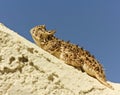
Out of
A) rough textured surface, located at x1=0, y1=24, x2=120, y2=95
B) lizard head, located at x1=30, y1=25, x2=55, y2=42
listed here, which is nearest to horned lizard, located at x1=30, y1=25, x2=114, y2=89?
lizard head, located at x1=30, y1=25, x2=55, y2=42

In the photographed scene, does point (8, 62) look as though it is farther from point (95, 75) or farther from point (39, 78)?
point (95, 75)

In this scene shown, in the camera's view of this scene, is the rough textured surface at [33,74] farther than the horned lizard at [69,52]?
No

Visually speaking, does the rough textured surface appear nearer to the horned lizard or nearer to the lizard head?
the horned lizard

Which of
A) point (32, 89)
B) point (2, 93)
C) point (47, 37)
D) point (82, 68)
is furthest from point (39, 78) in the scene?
point (47, 37)

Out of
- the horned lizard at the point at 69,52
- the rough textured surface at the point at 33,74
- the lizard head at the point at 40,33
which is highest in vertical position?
the lizard head at the point at 40,33

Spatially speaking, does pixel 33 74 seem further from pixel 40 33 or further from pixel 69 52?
pixel 40 33

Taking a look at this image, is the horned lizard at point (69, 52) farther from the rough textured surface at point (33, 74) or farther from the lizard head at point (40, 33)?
the rough textured surface at point (33, 74)

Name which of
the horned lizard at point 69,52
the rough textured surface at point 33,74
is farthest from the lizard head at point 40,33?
the rough textured surface at point 33,74
